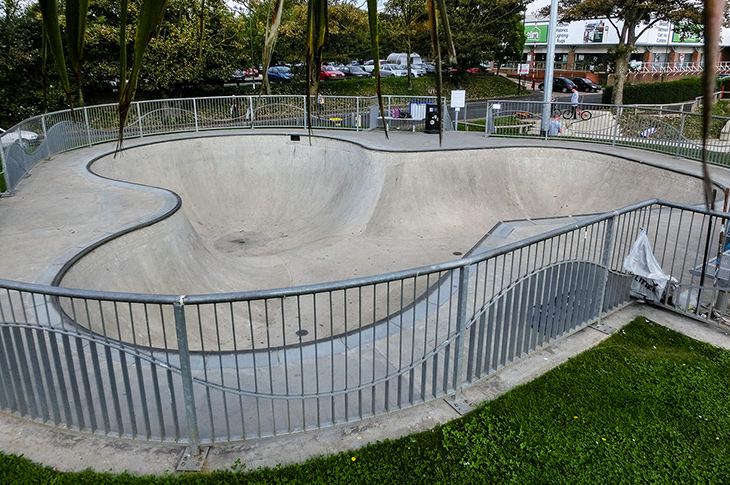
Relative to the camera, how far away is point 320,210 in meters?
15.5

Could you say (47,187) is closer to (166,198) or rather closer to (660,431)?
(166,198)

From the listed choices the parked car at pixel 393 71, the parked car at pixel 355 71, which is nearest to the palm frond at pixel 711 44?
the parked car at pixel 393 71

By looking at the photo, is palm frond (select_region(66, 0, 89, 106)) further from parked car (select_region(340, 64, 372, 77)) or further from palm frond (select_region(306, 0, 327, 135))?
parked car (select_region(340, 64, 372, 77))

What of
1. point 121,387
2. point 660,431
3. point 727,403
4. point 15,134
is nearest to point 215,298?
point 121,387

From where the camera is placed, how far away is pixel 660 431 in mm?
4270

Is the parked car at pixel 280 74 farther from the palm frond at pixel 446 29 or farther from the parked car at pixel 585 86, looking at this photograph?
the palm frond at pixel 446 29

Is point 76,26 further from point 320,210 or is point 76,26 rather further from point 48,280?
point 320,210

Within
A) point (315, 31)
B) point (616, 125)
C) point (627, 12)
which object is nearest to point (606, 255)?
point (315, 31)

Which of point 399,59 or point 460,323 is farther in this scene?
point 399,59

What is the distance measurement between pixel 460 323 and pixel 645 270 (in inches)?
124

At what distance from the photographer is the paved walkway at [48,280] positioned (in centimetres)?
387

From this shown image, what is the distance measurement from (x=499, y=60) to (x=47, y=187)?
4007 centimetres

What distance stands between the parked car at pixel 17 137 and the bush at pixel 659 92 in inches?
1354

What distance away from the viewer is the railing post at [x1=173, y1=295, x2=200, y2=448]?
3.49 metres
